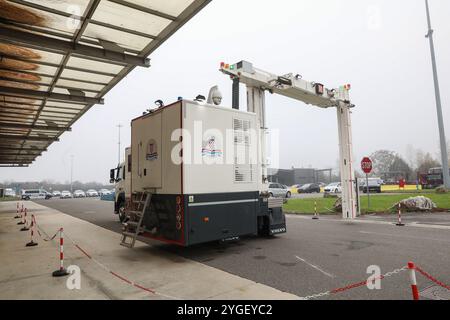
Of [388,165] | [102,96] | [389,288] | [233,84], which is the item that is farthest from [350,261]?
[388,165]

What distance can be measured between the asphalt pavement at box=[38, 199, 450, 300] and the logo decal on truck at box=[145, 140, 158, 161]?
2.64 meters

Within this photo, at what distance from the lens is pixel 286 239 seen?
1000cm

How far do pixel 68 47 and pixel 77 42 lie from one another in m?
0.28

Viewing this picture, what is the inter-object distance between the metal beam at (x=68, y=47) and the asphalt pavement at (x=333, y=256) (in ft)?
19.0

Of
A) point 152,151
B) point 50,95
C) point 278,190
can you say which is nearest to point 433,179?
point 278,190

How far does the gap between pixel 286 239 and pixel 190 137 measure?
489 cm

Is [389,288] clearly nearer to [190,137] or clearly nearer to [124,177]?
[190,137]

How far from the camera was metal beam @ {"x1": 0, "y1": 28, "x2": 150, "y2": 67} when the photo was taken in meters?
7.87

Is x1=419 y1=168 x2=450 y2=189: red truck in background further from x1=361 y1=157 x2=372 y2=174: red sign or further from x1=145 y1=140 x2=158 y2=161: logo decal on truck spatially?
x1=145 y1=140 x2=158 y2=161: logo decal on truck

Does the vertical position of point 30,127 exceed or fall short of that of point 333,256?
it exceeds it

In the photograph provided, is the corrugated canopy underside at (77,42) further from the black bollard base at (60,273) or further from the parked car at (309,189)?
the parked car at (309,189)

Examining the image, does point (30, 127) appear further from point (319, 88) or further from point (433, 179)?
point (433, 179)

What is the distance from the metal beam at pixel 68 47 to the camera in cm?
787

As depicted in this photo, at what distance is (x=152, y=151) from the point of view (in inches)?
334
